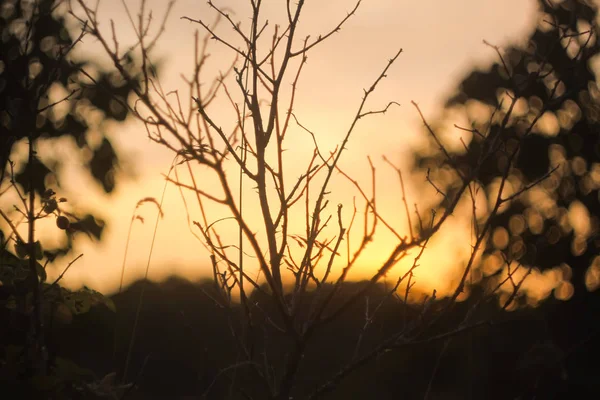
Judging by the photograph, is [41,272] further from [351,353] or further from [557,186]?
[557,186]

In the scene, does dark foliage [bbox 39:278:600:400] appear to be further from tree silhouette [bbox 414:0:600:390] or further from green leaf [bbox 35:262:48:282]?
green leaf [bbox 35:262:48:282]

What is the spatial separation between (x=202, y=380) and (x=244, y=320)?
0.97ft

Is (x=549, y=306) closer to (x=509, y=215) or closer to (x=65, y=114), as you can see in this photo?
(x=509, y=215)

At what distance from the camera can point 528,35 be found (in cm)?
2309

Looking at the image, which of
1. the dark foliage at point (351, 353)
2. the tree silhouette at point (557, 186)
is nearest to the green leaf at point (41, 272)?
the dark foliage at point (351, 353)

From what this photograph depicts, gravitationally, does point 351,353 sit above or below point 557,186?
below

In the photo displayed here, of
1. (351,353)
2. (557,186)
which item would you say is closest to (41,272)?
(351,353)

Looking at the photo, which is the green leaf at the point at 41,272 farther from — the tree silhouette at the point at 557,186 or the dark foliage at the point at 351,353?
the tree silhouette at the point at 557,186

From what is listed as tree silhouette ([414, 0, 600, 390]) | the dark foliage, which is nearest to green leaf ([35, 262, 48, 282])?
the dark foliage

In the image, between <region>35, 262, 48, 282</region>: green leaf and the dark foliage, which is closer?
<region>35, 262, 48, 282</region>: green leaf

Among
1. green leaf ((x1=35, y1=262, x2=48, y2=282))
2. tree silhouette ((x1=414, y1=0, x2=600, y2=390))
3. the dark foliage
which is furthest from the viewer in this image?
tree silhouette ((x1=414, y1=0, x2=600, y2=390))

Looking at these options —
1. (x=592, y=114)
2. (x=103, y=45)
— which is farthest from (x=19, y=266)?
(x=592, y=114)

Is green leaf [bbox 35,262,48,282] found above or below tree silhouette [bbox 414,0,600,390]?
below

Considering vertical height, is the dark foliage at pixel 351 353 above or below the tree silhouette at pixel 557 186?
below
